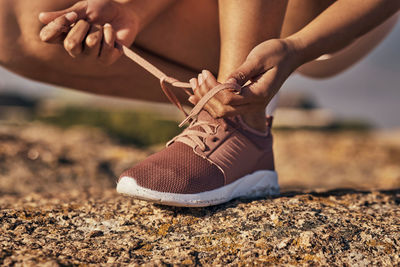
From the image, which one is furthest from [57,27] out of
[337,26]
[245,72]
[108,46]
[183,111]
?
[337,26]

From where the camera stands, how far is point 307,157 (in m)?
6.43

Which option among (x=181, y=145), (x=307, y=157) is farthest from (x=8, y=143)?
(x=307, y=157)

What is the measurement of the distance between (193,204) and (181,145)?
280 millimetres

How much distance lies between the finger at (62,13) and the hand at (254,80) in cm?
74

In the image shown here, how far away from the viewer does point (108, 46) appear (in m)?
1.91

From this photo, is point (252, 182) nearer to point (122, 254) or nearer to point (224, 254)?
point (224, 254)

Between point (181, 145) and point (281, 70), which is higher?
point (281, 70)

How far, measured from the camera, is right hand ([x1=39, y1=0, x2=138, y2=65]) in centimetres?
183

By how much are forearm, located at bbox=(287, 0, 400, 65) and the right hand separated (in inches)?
31.8

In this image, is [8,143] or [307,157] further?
[307,157]

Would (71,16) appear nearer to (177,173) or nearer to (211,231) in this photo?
(177,173)

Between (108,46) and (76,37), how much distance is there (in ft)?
0.50

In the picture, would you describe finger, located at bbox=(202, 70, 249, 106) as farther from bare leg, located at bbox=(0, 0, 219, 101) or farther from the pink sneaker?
bare leg, located at bbox=(0, 0, 219, 101)

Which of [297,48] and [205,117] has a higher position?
[297,48]
